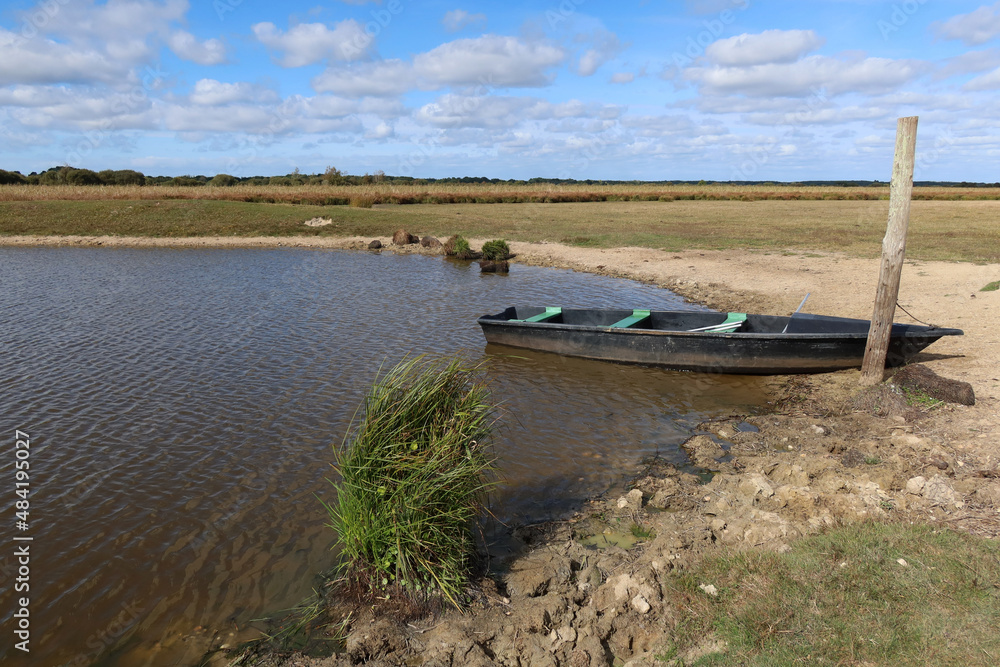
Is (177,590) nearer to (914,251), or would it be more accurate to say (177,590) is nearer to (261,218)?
(914,251)

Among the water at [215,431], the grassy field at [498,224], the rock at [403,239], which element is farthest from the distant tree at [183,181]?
the water at [215,431]

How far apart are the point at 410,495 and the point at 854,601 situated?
326 cm

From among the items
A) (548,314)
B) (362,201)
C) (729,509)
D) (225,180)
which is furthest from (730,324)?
(225,180)

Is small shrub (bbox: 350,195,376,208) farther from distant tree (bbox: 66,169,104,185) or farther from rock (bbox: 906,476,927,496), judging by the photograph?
rock (bbox: 906,476,927,496)

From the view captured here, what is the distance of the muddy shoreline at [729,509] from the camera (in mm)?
4246

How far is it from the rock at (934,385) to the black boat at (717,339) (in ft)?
2.65

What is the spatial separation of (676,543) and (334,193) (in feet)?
148

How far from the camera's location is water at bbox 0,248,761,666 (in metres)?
4.99

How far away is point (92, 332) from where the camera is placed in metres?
12.5

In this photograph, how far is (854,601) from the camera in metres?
4.25

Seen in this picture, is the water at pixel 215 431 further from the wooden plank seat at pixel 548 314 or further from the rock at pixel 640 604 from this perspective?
the rock at pixel 640 604

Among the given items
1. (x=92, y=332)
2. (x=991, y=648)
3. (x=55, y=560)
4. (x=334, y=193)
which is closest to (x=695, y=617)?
(x=991, y=648)

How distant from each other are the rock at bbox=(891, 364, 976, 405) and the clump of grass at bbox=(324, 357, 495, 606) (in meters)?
6.80

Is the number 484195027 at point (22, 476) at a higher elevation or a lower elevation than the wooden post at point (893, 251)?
lower
